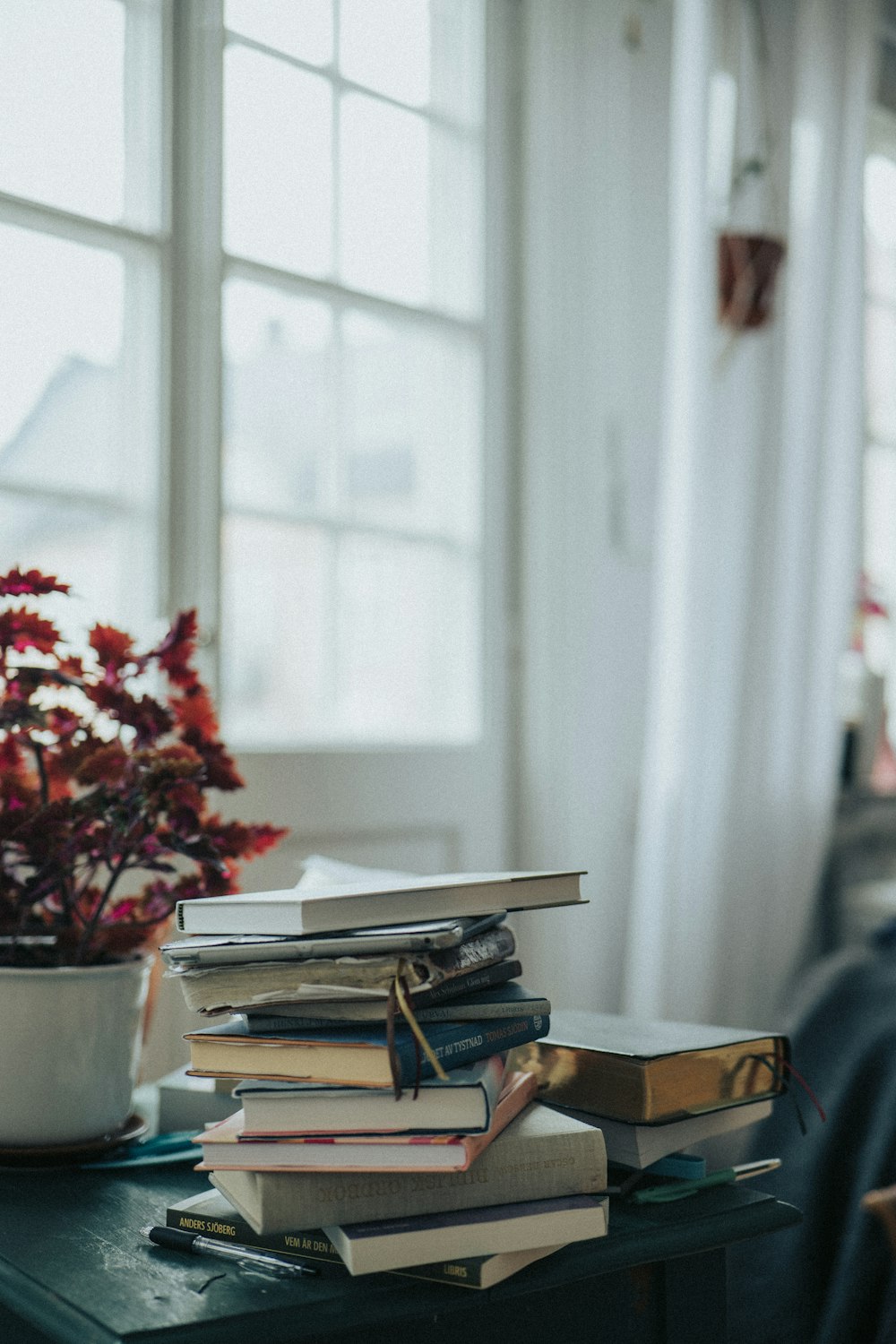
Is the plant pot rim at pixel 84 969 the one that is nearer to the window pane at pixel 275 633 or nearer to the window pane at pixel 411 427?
the window pane at pixel 275 633

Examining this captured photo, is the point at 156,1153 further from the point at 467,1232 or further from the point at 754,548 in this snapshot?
the point at 754,548

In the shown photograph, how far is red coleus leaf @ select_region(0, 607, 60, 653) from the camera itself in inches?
38.2

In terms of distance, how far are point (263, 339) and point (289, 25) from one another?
0.46 m

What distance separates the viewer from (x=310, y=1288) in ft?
2.45

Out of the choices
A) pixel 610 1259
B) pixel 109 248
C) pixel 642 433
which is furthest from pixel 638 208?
pixel 610 1259

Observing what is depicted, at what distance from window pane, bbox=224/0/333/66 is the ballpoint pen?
61.7 inches

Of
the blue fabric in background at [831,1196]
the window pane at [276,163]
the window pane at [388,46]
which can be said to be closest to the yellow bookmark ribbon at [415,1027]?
the blue fabric in background at [831,1196]

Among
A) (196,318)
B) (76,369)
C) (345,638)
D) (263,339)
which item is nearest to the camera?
(76,369)

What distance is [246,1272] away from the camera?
2.53 ft

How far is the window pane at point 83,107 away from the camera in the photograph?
1.59 metres

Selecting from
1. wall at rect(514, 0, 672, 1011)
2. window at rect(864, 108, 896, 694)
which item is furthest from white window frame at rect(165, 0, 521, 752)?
window at rect(864, 108, 896, 694)

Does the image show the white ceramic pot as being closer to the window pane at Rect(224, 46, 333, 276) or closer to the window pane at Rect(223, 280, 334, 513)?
the window pane at Rect(223, 280, 334, 513)

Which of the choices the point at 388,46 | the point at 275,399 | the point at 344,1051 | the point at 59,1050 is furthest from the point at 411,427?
the point at 344,1051

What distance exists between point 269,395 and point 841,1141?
130cm
